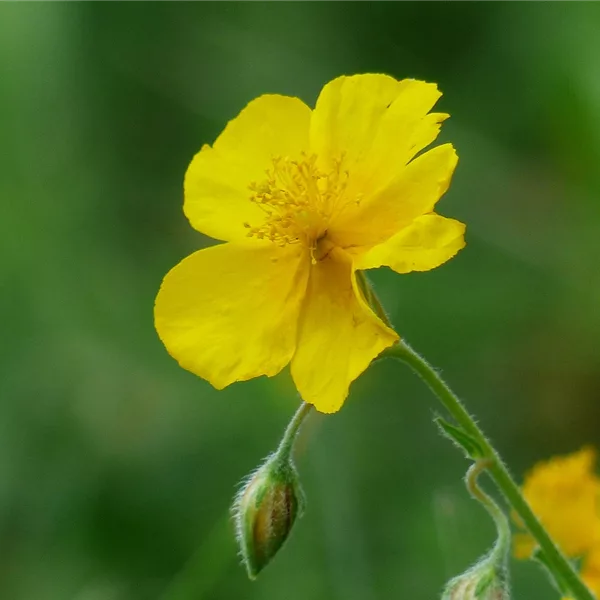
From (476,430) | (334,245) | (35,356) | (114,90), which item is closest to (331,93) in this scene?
(334,245)

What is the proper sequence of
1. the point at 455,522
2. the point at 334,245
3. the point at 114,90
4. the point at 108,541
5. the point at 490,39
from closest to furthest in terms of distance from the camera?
the point at 334,245 < the point at 455,522 < the point at 108,541 < the point at 490,39 < the point at 114,90

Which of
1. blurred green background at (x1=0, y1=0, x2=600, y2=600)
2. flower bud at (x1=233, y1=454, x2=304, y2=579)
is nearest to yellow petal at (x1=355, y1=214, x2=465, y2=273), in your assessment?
flower bud at (x1=233, y1=454, x2=304, y2=579)

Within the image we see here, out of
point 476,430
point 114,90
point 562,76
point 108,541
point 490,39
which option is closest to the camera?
point 476,430

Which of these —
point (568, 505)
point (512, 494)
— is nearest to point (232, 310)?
point (512, 494)

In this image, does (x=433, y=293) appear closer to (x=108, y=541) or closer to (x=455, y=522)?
(x=455, y=522)

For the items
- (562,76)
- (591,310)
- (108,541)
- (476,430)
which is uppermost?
(562,76)

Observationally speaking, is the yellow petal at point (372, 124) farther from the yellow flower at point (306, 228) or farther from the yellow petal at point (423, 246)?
the yellow petal at point (423, 246)

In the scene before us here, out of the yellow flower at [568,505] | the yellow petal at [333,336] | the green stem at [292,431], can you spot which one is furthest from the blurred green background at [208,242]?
the yellow petal at [333,336]
